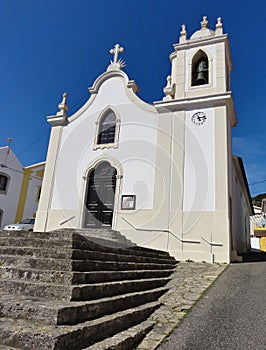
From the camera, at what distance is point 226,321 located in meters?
3.96

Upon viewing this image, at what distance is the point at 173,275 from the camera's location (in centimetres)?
696

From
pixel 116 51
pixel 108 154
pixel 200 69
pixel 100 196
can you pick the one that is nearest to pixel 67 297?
pixel 100 196

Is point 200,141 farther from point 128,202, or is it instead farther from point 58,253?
point 58,253

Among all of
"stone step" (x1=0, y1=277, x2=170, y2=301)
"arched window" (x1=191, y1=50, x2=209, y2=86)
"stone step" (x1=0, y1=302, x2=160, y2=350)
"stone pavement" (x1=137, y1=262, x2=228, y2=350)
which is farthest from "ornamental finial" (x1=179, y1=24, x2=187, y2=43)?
"stone step" (x1=0, y1=302, x2=160, y2=350)

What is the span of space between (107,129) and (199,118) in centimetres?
411

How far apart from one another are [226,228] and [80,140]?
734cm

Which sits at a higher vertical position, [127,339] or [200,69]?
[200,69]

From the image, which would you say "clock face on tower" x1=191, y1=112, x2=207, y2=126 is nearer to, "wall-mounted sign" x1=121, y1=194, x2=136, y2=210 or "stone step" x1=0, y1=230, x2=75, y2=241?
"wall-mounted sign" x1=121, y1=194, x2=136, y2=210

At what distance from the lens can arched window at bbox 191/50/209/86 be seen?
1212 cm

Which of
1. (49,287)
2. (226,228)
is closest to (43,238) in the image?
(49,287)

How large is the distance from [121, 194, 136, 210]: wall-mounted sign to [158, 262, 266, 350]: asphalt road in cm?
518

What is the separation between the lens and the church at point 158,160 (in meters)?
9.75

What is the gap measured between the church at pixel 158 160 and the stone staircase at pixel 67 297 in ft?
15.3

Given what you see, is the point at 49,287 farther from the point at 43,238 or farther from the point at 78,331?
the point at 43,238
